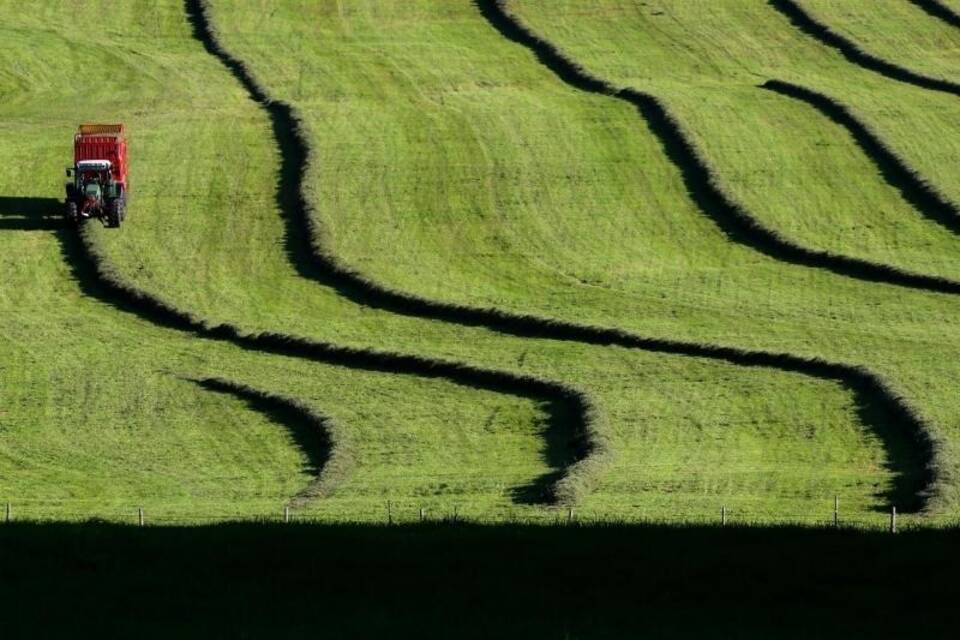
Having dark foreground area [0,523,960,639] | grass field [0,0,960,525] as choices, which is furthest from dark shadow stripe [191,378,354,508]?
dark foreground area [0,523,960,639]

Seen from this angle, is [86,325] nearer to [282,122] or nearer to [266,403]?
[266,403]

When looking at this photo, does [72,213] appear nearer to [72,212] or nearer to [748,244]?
[72,212]

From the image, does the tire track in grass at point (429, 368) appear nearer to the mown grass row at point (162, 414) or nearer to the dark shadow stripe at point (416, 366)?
the dark shadow stripe at point (416, 366)

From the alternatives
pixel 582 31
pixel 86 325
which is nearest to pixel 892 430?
pixel 86 325

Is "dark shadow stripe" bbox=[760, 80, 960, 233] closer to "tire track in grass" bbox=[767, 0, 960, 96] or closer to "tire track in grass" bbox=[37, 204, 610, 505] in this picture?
"tire track in grass" bbox=[767, 0, 960, 96]

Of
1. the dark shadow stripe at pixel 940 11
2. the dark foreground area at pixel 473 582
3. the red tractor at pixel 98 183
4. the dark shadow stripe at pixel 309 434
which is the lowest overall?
the red tractor at pixel 98 183

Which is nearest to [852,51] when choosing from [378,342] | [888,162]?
[888,162]

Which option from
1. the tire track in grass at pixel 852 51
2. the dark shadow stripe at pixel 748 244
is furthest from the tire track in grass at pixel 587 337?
the tire track in grass at pixel 852 51
